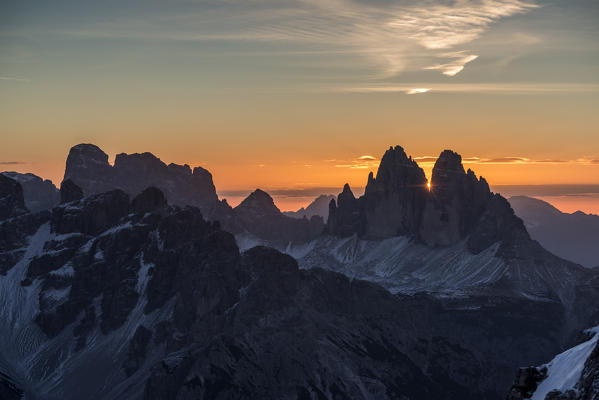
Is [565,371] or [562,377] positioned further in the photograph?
[565,371]

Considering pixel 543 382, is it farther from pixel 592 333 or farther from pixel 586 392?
pixel 592 333

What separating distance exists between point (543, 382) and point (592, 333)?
2808cm

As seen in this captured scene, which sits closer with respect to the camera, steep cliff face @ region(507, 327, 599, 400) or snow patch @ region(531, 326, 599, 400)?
steep cliff face @ region(507, 327, 599, 400)

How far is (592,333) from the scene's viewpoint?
161000 mm

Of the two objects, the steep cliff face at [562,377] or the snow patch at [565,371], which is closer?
the steep cliff face at [562,377]

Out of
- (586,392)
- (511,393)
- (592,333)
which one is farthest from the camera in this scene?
(592,333)

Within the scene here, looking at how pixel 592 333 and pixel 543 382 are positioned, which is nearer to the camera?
pixel 543 382

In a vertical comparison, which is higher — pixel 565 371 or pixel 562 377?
pixel 565 371

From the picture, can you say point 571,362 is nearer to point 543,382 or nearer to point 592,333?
point 543,382

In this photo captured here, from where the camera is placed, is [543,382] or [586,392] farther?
[543,382]

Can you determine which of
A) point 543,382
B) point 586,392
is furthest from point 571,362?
point 586,392

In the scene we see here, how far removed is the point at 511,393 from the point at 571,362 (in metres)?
10.5

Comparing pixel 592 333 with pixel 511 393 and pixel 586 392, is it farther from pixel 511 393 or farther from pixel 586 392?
pixel 586 392

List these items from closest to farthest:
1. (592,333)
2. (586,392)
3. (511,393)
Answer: (586,392), (511,393), (592,333)
